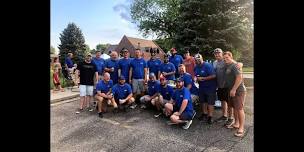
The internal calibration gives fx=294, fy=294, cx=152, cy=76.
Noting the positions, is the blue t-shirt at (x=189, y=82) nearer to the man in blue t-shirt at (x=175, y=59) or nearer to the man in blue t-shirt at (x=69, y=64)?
the man in blue t-shirt at (x=175, y=59)

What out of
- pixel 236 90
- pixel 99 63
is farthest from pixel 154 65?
pixel 236 90

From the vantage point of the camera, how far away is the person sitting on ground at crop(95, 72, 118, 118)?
13.3 feet

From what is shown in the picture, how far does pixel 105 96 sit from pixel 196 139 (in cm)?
150

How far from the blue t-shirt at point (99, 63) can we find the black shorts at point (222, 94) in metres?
1.79

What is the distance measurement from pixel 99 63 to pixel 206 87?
1644 millimetres

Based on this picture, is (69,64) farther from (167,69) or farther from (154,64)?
(167,69)

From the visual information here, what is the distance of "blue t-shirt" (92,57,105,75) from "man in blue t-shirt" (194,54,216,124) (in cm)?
146

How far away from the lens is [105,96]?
13.5 ft

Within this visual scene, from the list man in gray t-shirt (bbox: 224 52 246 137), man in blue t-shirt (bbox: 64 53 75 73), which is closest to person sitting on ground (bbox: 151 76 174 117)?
man in gray t-shirt (bbox: 224 52 246 137)

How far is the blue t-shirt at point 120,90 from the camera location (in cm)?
418
